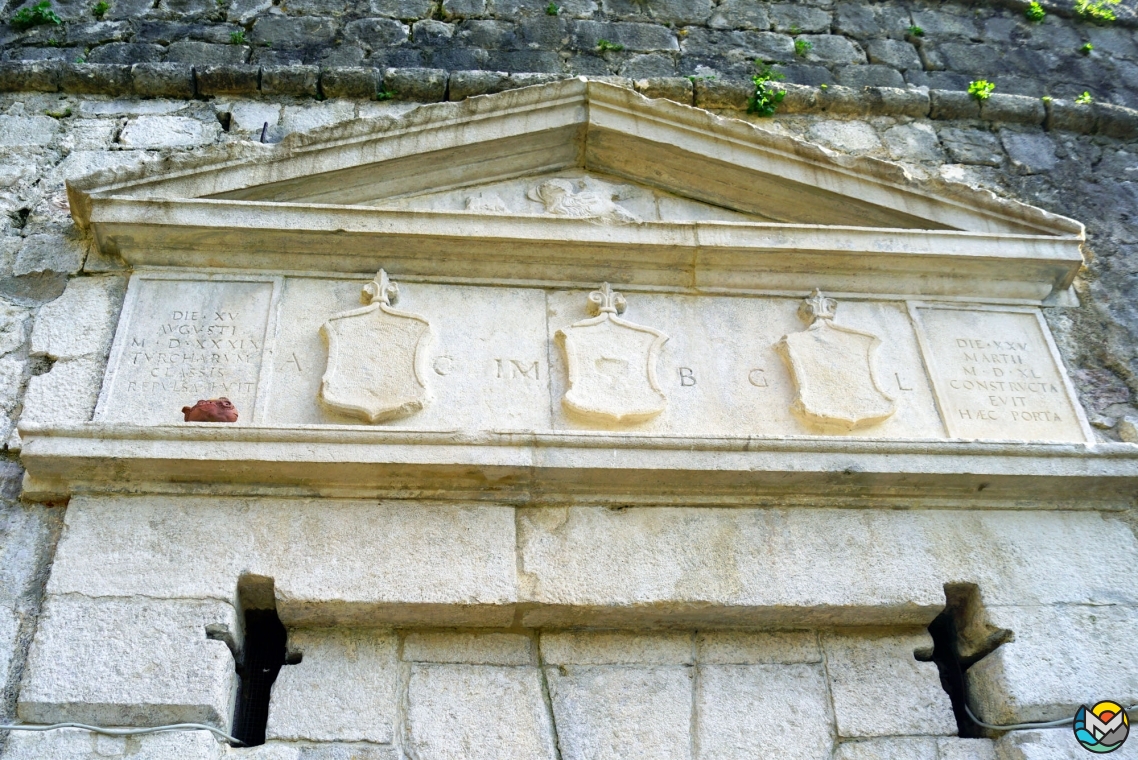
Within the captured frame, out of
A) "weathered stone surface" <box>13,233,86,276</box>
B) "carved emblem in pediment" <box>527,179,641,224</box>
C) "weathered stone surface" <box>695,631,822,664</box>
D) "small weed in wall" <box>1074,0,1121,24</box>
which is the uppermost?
"small weed in wall" <box>1074,0,1121,24</box>

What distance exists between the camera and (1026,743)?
10.2 feet

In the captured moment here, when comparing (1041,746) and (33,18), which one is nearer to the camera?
(1041,746)

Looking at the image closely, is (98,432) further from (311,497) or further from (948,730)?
(948,730)

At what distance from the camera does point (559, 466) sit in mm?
3334

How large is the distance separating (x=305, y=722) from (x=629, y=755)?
91 centimetres

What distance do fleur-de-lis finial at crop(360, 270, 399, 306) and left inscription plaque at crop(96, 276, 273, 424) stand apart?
33 cm

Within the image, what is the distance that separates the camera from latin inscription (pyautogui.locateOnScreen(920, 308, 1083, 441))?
380 cm

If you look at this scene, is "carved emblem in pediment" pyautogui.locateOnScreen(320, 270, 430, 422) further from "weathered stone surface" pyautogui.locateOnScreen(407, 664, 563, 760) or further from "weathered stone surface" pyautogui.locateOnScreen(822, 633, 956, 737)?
"weathered stone surface" pyautogui.locateOnScreen(822, 633, 956, 737)

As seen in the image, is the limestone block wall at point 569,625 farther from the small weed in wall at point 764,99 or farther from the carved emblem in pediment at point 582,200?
the small weed in wall at point 764,99

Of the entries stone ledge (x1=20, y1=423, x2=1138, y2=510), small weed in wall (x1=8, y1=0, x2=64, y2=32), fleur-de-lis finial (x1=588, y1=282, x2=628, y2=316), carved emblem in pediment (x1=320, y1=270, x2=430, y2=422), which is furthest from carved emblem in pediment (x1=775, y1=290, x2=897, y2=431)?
small weed in wall (x1=8, y1=0, x2=64, y2=32)

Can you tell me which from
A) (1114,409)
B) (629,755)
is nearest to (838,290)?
(1114,409)

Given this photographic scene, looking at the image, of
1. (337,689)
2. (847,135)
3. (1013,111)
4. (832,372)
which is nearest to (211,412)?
(337,689)

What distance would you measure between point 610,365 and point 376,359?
779 mm
